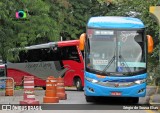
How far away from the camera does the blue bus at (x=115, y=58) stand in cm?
1578

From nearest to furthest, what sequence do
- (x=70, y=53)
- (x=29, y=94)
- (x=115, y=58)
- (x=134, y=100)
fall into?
(x=29, y=94)
(x=115, y=58)
(x=134, y=100)
(x=70, y=53)

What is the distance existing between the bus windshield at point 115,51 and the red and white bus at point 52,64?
11.1 m

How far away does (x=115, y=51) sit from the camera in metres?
16.3

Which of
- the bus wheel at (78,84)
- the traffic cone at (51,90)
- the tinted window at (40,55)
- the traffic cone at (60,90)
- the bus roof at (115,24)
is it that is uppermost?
the bus roof at (115,24)

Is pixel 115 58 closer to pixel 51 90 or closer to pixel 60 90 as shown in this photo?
pixel 51 90

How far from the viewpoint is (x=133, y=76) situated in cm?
1584

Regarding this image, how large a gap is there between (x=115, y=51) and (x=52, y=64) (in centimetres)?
1440

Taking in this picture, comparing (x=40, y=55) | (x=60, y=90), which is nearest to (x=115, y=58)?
(x=60, y=90)

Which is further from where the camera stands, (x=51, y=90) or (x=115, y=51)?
(x=51, y=90)

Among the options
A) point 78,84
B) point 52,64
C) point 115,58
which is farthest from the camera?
point 52,64

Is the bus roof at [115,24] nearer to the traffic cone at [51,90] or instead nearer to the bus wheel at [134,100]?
the traffic cone at [51,90]

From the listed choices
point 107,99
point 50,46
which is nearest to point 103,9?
point 50,46

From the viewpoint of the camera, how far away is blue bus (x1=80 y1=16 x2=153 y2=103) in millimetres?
15781

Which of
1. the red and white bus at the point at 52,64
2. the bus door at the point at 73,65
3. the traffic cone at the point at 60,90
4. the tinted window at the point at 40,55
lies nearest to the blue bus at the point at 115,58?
the traffic cone at the point at 60,90
